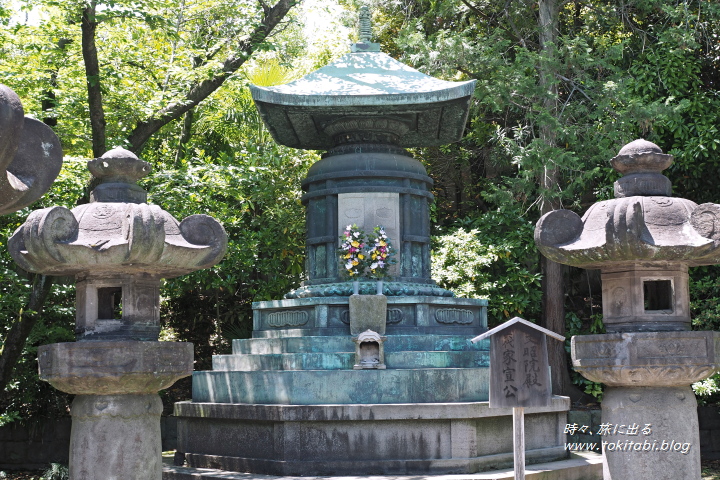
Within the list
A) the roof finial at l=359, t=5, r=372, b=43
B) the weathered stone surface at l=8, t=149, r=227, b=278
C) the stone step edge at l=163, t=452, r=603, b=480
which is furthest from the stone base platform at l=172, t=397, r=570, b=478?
the roof finial at l=359, t=5, r=372, b=43

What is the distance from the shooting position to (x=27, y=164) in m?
4.00

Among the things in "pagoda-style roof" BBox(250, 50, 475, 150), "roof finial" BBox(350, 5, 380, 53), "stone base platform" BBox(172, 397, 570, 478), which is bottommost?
"stone base platform" BBox(172, 397, 570, 478)

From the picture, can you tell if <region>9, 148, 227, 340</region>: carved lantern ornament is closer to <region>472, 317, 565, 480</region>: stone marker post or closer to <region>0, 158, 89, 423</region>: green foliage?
<region>472, 317, 565, 480</region>: stone marker post

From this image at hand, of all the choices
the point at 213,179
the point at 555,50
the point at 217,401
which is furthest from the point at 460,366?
the point at 555,50

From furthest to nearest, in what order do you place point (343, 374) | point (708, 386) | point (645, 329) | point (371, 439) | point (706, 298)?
point (706, 298), point (708, 386), point (343, 374), point (371, 439), point (645, 329)

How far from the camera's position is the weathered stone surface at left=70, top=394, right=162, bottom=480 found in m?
6.31

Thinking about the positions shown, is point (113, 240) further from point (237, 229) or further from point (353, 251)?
point (237, 229)

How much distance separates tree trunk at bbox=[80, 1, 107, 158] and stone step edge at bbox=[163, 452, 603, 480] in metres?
4.00

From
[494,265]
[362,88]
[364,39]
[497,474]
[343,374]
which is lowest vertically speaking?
[497,474]

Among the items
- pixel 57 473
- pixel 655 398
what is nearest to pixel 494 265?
pixel 57 473

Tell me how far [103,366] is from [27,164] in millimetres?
2726

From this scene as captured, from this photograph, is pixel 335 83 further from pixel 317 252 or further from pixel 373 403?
pixel 373 403

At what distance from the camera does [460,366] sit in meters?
8.88

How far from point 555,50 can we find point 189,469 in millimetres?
8542
